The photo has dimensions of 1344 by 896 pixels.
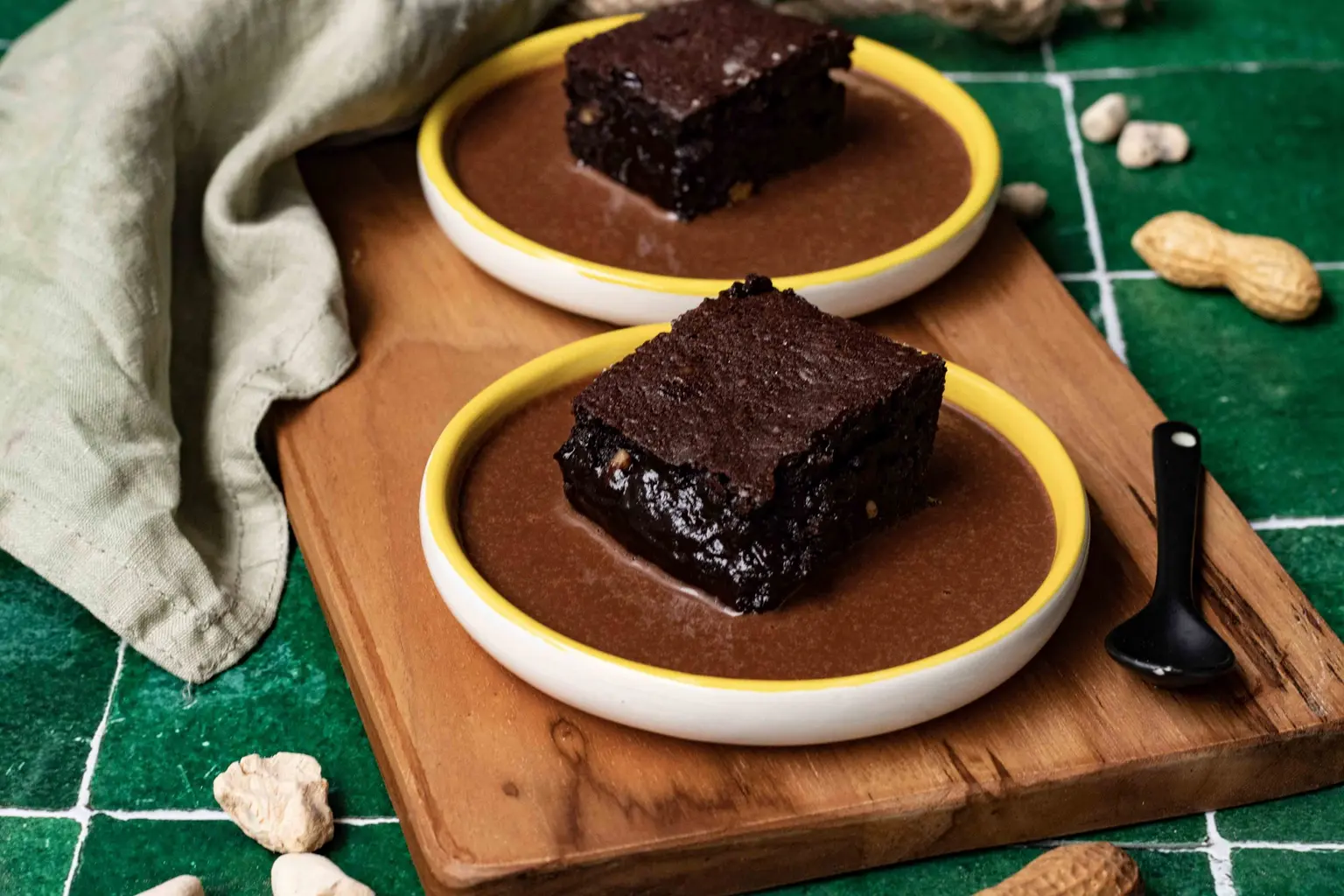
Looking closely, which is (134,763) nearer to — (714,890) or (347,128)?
(714,890)

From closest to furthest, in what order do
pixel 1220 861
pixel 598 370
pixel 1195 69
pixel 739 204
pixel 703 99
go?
pixel 1220 861
pixel 598 370
pixel 703 99
pixel 739 204
pixel 1195 69

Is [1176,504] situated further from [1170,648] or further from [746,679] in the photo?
[746,679]

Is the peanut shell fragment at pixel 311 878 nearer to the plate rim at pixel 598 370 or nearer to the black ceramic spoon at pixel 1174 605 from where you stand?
the plate rim at pixel 598 370

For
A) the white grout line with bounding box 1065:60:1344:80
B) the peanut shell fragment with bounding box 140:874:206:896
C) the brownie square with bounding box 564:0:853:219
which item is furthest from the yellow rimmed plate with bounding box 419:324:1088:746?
the white grout line with bounding box 1065:60:1344:80

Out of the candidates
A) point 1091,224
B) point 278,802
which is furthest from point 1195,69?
point 278,802

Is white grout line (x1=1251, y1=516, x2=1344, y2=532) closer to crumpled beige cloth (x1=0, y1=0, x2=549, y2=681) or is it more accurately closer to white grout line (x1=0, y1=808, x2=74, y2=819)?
crumpled beige cloth (x1=0, y1=0, x2=549, y2=681)

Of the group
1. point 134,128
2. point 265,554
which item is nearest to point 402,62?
point 134,128
